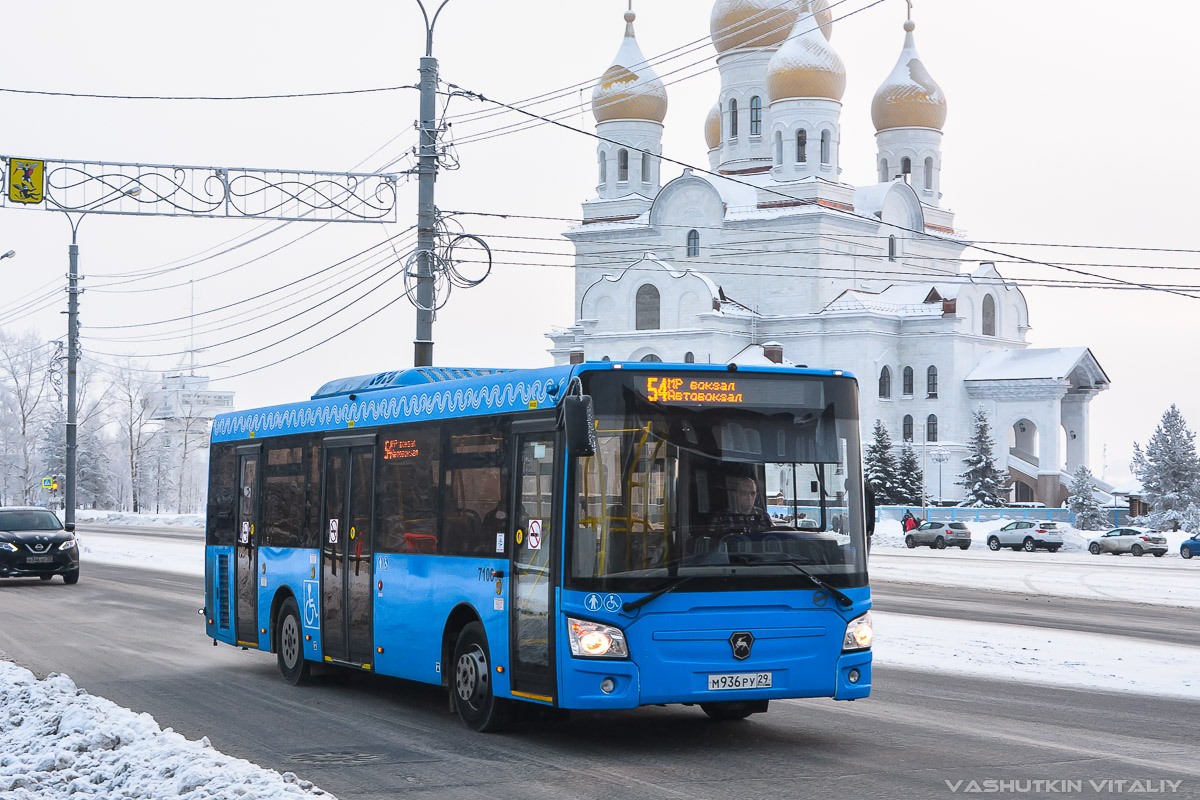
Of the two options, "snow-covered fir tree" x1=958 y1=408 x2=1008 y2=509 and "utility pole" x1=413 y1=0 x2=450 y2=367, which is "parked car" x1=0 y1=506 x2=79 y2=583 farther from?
"snow-covered fir tree" x1=958 y1=408 x2=1008 y2=509

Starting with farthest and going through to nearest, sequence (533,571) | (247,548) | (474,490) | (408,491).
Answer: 1. (247,548)
2. (408,491)
3. (474,490)
4. (533,571)

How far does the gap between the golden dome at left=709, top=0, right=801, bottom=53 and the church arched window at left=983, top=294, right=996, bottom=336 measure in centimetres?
1791

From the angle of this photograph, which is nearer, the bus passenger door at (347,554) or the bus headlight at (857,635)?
the bus headlight at (857,635)

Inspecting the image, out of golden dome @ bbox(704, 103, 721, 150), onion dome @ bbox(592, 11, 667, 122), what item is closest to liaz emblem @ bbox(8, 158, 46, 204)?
onion dome @ bbox(592, 11, 667, 122)

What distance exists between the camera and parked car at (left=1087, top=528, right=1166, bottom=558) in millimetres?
50062

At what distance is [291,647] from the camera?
13.9 m

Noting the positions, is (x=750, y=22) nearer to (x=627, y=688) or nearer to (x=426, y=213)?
(x=426, y=213)

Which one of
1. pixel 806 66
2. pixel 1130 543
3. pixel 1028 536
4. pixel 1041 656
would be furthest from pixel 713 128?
pixel 1041 656

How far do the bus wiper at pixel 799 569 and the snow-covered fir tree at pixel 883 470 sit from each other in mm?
58583

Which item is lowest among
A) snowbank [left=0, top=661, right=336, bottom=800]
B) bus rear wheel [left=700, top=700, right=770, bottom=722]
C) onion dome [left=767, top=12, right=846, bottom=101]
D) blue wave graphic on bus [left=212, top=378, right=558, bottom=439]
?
bus rear wheel [left=700, top=700, right=770, bottom=722]

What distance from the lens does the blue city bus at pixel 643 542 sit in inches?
373

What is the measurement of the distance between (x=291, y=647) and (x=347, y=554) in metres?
1.58

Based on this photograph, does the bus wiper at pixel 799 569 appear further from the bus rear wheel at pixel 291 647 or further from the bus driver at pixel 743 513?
the bus rear wheel at pixel 291 647

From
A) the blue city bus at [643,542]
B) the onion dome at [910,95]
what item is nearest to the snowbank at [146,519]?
the onion dome at [910,95]
